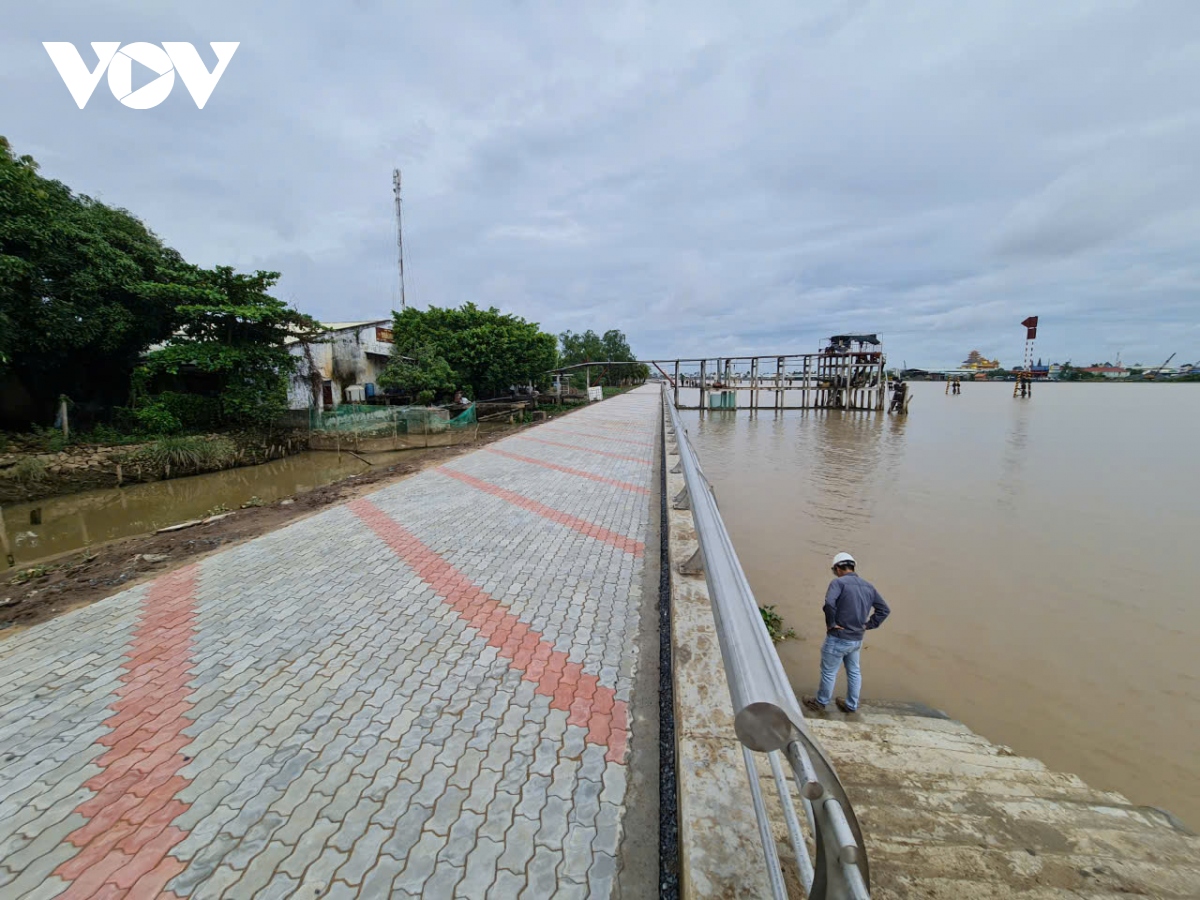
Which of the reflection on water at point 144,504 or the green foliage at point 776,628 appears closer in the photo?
the green foliage at point 776,628

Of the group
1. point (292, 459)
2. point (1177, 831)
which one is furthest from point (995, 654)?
point (292, 459)

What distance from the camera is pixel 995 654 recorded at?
479 centimetres

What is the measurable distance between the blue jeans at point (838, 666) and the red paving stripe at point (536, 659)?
1913mm

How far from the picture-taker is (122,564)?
17.3 feet

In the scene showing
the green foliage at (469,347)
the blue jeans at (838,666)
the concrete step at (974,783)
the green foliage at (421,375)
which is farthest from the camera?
the green foliage at (469,347)

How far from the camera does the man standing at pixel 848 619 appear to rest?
3.52 m

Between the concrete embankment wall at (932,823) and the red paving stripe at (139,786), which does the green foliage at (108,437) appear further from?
the concrete embankment wall at (932,823)

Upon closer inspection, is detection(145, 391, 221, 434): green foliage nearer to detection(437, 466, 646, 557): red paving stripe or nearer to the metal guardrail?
detection(437, 466, 646, 557): red paving stripe

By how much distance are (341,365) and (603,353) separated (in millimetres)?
41448

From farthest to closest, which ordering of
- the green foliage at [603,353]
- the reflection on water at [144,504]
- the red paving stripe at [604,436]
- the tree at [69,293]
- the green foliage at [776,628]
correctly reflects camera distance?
the green foliage at [603,353] < the red paving stripe at [604,436] < the tree at [69,293] < the reflection on water at [144,504] < the green foliage at [776,628]

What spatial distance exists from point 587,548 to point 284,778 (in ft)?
10.8

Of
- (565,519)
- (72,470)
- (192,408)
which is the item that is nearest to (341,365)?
(192,408)

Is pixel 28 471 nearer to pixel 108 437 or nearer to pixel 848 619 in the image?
pixel 108 437

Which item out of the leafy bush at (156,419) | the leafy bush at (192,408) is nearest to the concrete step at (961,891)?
the leafy bush at (156,419)
